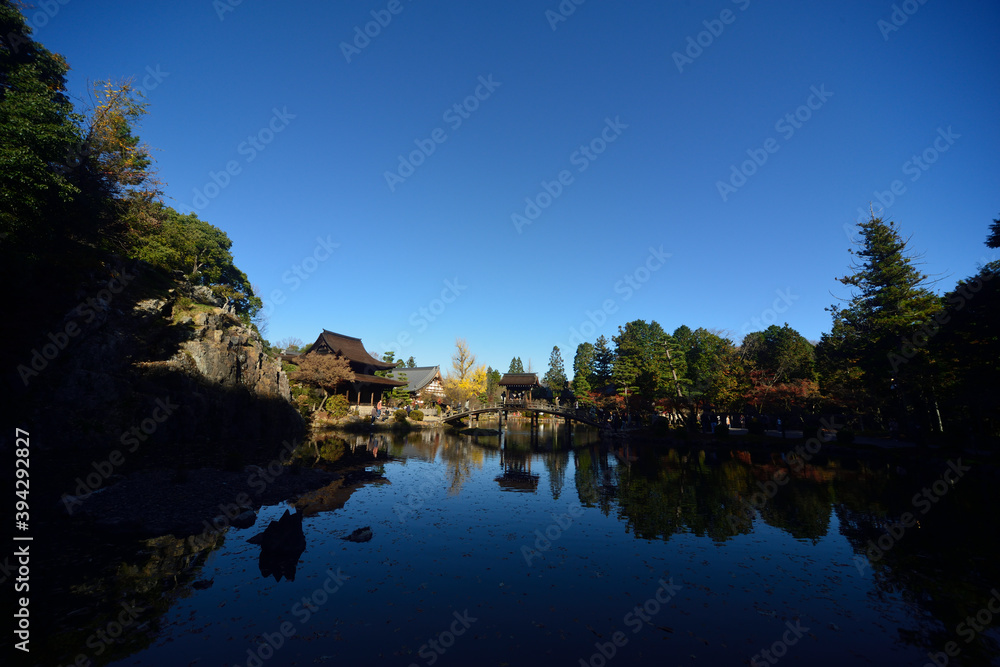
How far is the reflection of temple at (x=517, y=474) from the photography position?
1915 centimetres

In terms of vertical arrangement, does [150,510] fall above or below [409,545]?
above

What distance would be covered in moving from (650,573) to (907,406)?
34.0 meters

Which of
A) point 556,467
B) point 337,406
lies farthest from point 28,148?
point 337,406

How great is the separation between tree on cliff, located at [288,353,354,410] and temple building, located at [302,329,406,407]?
2732 mm

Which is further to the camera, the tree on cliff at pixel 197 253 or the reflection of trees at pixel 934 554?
the tree on cliff at pixel 197 253

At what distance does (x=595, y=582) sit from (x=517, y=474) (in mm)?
14306

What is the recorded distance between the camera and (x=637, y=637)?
6746 mm

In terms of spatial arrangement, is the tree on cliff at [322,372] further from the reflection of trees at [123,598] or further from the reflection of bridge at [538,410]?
the reflection of trees at [123,598]

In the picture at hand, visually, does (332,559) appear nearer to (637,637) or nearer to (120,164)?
(637,637)

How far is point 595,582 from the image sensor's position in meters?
8.87

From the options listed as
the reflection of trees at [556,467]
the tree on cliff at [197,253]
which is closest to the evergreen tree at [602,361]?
the reflection of trees at [556,467]

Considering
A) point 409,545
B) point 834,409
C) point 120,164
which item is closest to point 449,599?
point 409,545

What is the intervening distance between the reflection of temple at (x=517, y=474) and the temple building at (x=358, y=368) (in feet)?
73.1

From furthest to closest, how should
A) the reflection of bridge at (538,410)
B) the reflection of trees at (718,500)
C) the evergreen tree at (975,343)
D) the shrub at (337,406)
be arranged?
the reflection of bridge at (538,410) < the shrub at (337,406) < the evergreen tree at (975,343) < the reflection of trees at (718,500)
